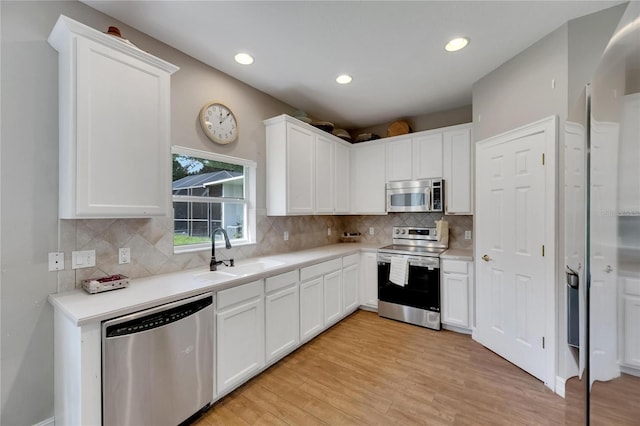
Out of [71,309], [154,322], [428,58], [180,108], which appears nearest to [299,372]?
[154,322]

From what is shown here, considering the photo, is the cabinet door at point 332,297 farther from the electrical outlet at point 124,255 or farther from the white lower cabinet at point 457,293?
the electrical outlet at point 124,255

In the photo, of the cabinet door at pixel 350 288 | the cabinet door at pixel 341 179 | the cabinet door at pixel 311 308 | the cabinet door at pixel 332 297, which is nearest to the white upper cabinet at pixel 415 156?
the cabinet door at pixel 341 179

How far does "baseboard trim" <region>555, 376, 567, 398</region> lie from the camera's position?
1.95m

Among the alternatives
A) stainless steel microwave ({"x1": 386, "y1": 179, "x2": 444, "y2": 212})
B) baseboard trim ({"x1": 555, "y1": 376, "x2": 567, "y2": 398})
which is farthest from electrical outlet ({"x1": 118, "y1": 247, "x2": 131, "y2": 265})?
baseboard trim ({"x1": 555, "y1": 376, "x2": 567, "y2": 398})

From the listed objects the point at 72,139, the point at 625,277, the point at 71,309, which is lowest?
the point at 71,309

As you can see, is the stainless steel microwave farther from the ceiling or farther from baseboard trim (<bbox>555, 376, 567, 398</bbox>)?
baseboard trim (<bbox>555, 376, 567, 398</bbox>)

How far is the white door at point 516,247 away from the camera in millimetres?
2131

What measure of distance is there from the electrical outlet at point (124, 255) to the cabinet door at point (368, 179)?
2953 millimetres

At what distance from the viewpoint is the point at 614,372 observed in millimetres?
958

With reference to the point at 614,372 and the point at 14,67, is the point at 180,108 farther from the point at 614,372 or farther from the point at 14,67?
the point at 614,372

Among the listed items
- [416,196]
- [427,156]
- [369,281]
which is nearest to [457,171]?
[427,156]

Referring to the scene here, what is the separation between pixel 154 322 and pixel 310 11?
2297 millimetres

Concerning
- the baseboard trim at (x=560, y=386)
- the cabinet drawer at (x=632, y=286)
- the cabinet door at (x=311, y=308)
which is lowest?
the baseboard trim at (x=560, y=386)

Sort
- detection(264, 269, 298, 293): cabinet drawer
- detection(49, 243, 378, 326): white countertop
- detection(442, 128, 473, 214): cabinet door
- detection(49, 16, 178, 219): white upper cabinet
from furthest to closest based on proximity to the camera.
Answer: detection(442, 128, 473, 214): cabinet door < detection(264, 269, 298, 293): cabinet drawer < detection(49, 16, 178, 219): white upper cabinet < detection(49, 243, 378, 326): white countertop
